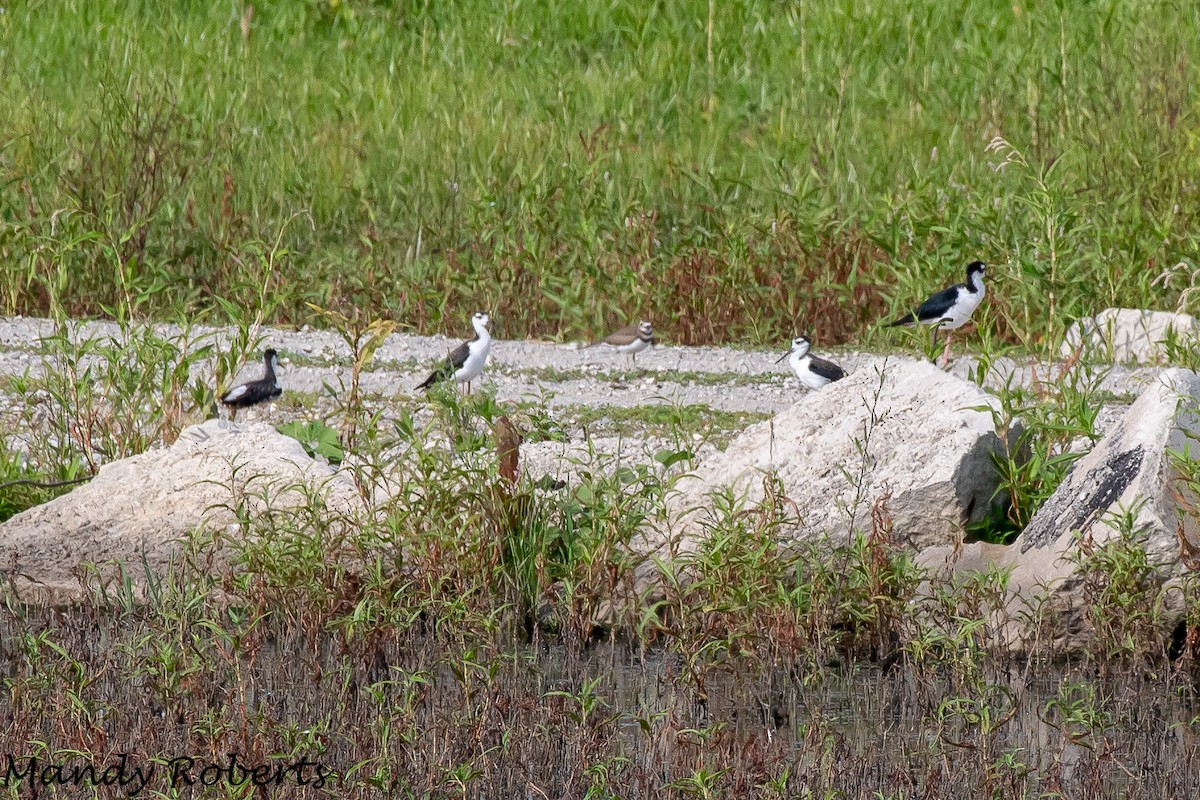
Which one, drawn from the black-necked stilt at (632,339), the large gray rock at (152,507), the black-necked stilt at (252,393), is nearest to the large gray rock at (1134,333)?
the black-necked stilt at (632,339)

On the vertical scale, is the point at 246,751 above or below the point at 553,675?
above

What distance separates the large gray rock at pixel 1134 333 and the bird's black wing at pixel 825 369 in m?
1.45

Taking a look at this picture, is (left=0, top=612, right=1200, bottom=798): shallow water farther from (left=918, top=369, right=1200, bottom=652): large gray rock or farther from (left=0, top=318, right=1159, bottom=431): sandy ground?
(left=0, top=318, right=1159, bottom=431): sandy ground

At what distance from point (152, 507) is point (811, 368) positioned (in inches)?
151

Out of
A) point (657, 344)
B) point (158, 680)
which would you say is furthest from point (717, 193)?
point (158, 680)

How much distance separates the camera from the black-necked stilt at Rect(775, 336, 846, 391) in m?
9.09

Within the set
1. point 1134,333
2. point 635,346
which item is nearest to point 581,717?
point 635,346

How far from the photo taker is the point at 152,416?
7598 millimetres

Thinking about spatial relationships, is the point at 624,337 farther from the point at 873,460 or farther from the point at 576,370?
the point at 873,460

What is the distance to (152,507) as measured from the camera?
687 cm

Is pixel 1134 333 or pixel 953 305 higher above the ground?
pixel 953 305

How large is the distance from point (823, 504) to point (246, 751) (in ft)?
9.09

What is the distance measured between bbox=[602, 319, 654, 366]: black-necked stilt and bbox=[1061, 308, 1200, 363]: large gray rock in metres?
2.39

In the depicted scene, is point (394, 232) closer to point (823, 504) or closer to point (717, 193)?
point (717, 193)
